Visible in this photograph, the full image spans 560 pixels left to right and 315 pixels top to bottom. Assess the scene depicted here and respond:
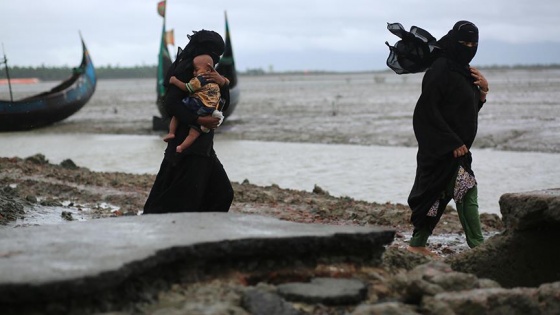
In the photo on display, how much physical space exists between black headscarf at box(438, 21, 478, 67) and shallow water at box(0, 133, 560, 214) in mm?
3801

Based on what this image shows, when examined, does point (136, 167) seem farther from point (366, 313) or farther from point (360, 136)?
point (366, 313)

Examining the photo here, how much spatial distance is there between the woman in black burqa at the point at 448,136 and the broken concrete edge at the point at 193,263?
1466 mm

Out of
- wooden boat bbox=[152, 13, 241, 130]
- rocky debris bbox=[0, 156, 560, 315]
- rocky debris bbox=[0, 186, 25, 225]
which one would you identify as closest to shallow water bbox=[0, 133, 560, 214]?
wooden boat bbox=[152, 13, 241, 130]

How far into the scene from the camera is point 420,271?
3.45m

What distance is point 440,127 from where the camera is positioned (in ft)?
16.7

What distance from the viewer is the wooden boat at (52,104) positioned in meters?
22.0

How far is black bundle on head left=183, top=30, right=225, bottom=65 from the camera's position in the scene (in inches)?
195

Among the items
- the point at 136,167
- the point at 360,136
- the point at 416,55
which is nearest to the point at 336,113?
the point at 360,136

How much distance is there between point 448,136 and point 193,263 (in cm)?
229

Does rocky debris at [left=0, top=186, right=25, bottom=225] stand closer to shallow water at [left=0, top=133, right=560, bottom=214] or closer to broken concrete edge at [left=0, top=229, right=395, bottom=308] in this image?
broken concrete edge at [left=0, top=229, right=395, bottom=308]

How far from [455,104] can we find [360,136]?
13.5 meters

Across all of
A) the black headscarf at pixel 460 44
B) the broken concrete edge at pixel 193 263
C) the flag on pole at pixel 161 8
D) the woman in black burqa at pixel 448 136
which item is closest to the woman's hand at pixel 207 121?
the woman in black burqa at pixel 448 136

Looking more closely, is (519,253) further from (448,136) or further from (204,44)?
(204,44)

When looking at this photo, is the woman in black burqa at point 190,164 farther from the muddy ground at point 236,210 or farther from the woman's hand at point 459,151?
the woman's hand at point 459,151
